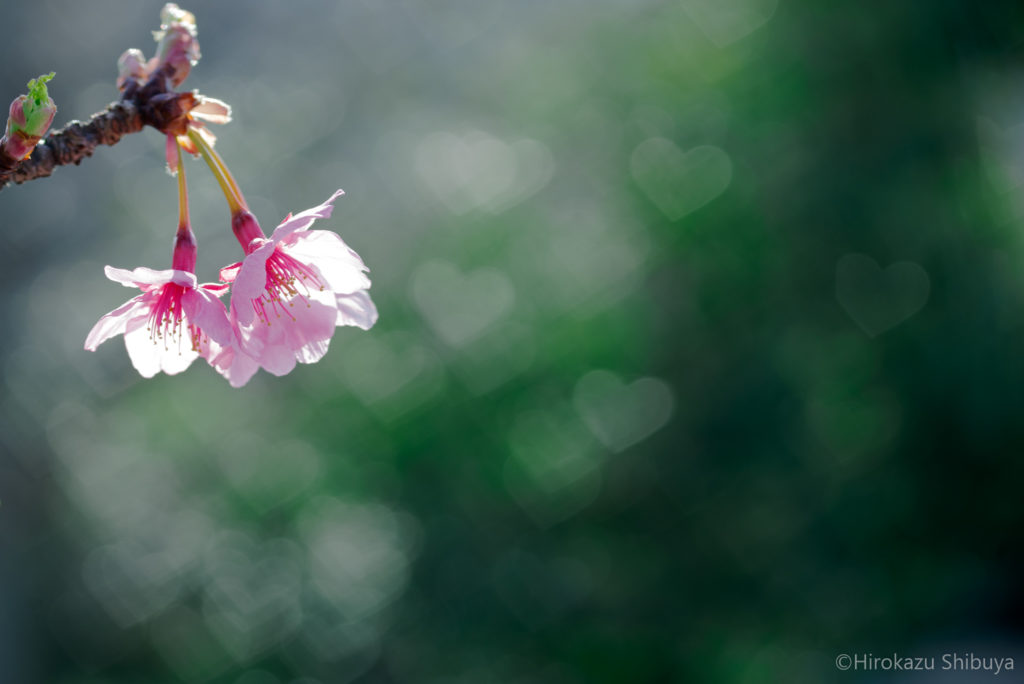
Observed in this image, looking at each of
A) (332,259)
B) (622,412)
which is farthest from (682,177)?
(332,259)

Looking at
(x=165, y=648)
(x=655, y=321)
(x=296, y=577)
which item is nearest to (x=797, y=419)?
(x=655, y=321)

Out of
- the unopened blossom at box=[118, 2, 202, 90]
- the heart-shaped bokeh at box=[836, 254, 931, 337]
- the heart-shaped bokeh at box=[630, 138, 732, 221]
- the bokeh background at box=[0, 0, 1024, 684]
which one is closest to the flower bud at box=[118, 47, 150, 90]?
the unopened blossom at box=[118, 2, 202, 90]

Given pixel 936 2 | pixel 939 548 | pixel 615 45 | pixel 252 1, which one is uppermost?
pixel 252 1

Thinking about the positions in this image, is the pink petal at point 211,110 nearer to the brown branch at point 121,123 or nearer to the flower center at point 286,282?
the brown branch at point 121,123

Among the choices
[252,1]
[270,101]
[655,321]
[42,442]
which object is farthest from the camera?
[252,1]

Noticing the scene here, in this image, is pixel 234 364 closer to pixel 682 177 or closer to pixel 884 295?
pixel 682 177

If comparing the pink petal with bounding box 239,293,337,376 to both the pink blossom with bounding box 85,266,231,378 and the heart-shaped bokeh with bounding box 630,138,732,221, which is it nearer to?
the pink blossom with bounding box 85,266,231,378

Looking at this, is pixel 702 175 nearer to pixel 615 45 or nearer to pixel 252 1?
pixel 615 45

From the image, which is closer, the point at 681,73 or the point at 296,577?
the point at 296,577
